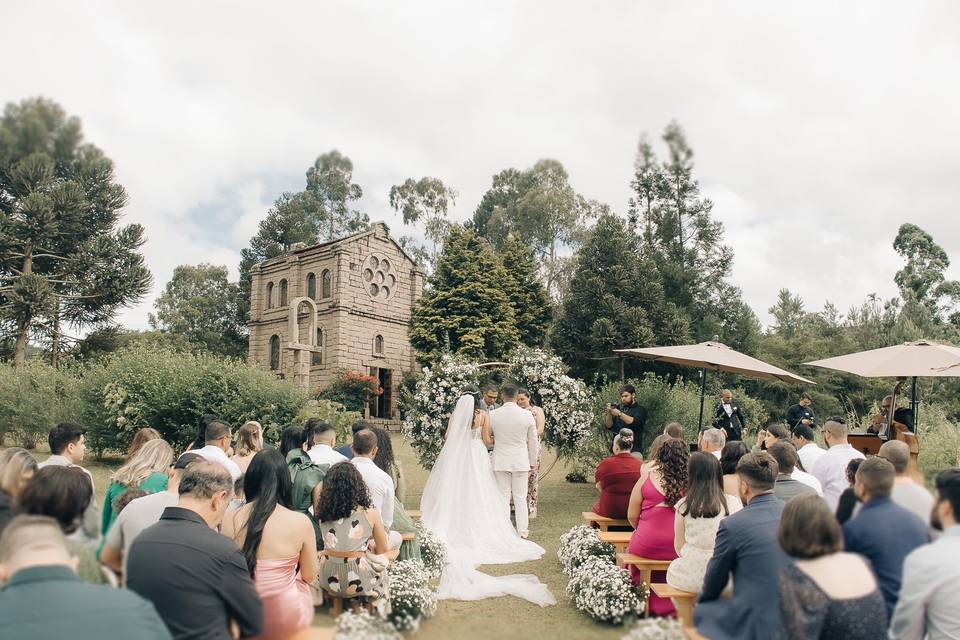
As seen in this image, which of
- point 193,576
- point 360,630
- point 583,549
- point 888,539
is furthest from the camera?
point 583,549

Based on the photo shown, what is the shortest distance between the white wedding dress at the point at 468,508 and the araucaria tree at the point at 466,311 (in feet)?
74.1

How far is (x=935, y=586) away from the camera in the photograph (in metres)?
3.16

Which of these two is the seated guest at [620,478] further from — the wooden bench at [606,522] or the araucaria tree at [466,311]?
the araucaria tree at [466,311]

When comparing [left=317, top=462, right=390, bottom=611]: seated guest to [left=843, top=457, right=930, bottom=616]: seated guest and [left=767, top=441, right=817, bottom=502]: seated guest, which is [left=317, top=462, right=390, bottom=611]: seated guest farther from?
[left=843, top=457, right=930, bottom=616]: seated guest

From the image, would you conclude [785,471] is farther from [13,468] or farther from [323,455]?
[13,468]

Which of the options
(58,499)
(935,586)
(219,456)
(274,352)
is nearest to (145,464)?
(219,456)

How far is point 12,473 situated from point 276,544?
69.0 inches

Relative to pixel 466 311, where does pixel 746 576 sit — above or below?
below

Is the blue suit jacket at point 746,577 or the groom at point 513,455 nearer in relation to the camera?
the blue suit jacket at point 746,577

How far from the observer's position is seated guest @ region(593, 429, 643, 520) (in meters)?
7.68

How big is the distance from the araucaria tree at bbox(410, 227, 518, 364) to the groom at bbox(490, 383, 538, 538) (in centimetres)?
2262

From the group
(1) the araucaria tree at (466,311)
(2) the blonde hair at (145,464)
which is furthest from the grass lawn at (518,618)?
(1) the araucaria tree at (466,311)

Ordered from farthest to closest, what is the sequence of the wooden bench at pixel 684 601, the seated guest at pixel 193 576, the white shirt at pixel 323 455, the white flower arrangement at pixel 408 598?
the white shirt at pixel 323 455 → the white flower arrangement at pixel 408 598 → the wooden bench at pixel 684 601 → the seated guest at pixel 193 576

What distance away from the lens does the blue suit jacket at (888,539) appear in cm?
363
